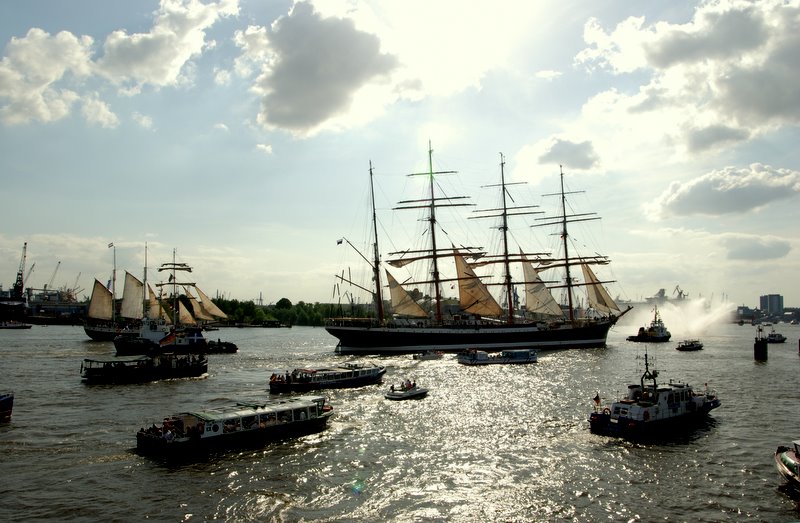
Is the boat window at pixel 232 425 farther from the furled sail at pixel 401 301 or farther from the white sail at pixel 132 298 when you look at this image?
the white sail at pixel 132 298

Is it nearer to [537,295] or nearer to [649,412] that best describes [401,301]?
[537,295]

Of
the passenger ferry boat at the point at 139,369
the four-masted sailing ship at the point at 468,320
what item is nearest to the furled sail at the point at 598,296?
the four-masted sailing ship at the point at 468,320

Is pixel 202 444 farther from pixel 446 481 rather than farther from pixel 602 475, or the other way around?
pixel 602 475

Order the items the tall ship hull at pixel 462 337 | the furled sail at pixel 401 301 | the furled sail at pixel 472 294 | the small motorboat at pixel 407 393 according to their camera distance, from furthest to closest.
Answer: the furled sail at pixel 472 294 → the furled sail at pixel 401 301 → the tall ship hull at pixel 462 337 → the small motorboat at pixel 407 393

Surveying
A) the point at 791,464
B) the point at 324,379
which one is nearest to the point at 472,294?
the point at 324,379

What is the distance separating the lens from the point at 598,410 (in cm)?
4500

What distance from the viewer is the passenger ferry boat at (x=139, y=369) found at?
224ft

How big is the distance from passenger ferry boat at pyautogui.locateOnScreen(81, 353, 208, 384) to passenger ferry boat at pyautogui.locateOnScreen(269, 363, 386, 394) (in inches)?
649

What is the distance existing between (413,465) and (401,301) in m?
81.9

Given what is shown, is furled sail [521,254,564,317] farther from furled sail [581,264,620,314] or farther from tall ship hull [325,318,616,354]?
furled sail [581,264,620,314]

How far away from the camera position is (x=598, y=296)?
14212cm

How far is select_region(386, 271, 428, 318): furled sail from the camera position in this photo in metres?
117

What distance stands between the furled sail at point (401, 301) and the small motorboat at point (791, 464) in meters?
86.1

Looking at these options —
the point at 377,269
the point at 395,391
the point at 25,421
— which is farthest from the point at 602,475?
the point at 377,269
